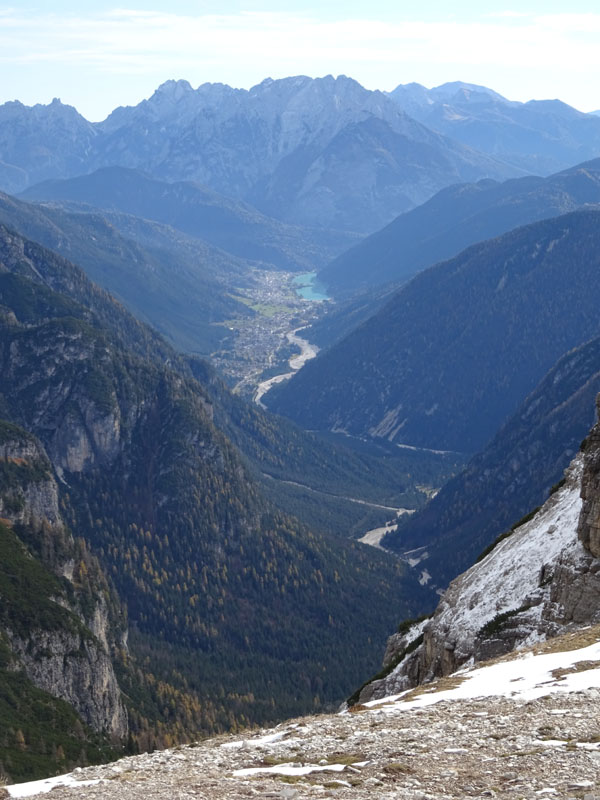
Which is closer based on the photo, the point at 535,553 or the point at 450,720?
the point at 450,720

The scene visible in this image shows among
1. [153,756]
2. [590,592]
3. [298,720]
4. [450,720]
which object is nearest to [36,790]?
[153,756]

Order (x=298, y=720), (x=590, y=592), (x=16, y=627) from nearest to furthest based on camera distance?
(x=298, y=720)
(x=590, y=592)
(x=16, y=627)

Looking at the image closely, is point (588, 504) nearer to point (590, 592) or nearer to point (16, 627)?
point (590, 592)

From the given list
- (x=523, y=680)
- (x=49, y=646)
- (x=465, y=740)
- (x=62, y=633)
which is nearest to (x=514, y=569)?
(x=523, y=680)

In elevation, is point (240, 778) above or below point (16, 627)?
below

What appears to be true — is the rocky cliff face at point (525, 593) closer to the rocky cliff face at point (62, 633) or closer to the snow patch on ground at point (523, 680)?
the snow patch on ground at point (523, 680)

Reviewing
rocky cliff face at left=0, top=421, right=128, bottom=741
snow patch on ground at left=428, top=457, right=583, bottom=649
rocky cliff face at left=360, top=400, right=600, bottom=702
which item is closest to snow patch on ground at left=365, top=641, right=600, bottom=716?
rocky cliff face at left=360, top=400, right=600, bottom=702
